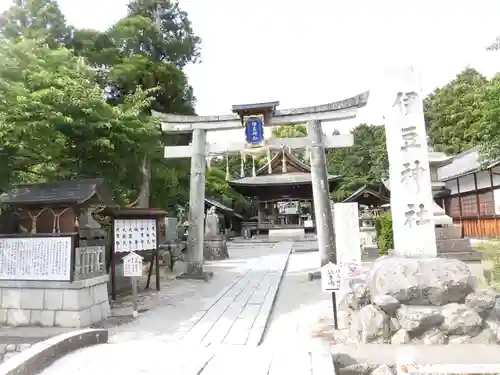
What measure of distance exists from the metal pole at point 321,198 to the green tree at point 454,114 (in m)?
26.5

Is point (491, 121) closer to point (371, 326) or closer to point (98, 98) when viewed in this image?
point (371, 326)

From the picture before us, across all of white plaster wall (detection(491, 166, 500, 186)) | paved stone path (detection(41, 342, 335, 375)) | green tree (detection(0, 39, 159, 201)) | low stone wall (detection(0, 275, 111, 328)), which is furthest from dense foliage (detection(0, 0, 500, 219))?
paved stone path (detection(41, 342, 335, 375))

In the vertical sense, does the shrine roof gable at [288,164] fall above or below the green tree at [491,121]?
above

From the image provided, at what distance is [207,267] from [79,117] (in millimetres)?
8974

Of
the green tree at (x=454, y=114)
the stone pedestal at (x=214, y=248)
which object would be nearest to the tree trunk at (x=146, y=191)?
the stone pedestal at (x=214, y=248)

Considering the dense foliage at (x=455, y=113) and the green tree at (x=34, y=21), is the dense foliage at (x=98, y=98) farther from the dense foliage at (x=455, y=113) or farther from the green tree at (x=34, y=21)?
the dense foliage at (x=455, y=113)

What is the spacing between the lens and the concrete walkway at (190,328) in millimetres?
4547

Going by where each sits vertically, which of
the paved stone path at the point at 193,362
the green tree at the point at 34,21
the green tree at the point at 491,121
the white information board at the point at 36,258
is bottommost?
Result: the paved stone path at the point at 193,362

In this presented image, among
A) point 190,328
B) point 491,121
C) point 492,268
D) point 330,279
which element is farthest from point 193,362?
point 491,121

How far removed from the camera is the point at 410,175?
6750mm

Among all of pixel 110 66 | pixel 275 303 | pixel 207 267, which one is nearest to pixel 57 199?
pixel 275 303

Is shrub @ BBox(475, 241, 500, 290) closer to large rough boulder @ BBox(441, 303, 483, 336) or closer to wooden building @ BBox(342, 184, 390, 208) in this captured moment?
large rough boulder @ BBox(441, 303, 483, 336)

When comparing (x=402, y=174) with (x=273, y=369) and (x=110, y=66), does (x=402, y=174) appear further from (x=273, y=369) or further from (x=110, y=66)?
(x=110, y=66)

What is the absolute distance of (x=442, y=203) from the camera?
26.8m
